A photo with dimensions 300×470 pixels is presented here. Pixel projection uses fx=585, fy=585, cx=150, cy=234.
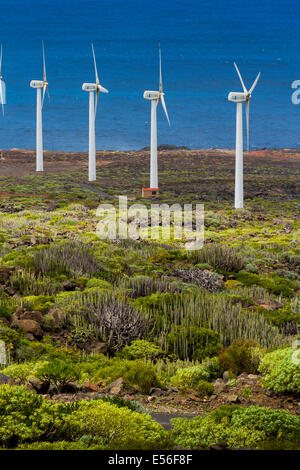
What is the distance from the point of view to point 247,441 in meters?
7.85

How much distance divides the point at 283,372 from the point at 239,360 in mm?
2144

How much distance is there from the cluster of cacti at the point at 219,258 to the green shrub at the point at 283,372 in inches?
562

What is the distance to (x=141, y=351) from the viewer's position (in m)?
13.3

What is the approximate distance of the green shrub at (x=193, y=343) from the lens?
13.5 m

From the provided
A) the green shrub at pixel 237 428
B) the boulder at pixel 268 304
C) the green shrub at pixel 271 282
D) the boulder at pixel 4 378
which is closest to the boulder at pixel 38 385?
the boulder at pixel 4 378

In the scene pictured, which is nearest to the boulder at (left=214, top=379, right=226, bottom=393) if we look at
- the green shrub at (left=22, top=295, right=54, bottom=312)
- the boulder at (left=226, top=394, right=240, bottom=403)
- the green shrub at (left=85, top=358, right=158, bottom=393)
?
the boulder at (left=226, top=394, right=240, bottom=403)

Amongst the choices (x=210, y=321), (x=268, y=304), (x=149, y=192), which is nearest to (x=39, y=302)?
(x=210, y=321)

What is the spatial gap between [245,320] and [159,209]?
38.3 m

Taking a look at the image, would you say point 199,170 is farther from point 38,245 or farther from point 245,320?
point 245,320

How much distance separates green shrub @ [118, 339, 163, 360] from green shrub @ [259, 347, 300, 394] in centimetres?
316

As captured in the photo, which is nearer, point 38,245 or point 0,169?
point 38,245

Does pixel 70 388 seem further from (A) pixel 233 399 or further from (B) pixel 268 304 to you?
(B) pixel 268 304

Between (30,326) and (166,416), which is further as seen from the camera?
(30,326)
